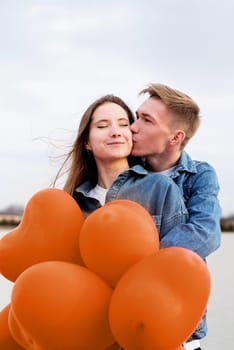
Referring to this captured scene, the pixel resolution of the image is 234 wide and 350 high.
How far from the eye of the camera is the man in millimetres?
2082

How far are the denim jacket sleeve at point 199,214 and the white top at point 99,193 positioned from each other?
250 mm

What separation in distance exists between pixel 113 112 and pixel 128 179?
0.25 meters

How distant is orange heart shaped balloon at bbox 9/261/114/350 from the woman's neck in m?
0.50

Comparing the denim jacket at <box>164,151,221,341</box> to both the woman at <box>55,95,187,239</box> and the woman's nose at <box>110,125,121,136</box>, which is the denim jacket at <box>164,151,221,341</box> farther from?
the woman's nose at <box>110,125,121,136</box>

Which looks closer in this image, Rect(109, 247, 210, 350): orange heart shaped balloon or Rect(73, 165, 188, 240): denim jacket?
Rect(109, 247, 210, 350): orange heart shaped balloon

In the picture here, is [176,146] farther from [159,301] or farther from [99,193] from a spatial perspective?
[159,301]

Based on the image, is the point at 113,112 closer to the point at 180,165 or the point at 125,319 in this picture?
the point at 180,165

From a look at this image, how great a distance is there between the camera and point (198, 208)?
6.56 ft

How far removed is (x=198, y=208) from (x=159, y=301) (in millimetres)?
493

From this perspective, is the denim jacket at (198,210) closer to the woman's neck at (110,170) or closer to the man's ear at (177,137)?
the man's ear at (177,137)

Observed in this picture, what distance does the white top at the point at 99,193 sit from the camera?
2.12 m

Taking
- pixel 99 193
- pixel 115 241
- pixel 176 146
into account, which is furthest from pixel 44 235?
pixel 176 146

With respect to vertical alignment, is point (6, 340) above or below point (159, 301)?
below

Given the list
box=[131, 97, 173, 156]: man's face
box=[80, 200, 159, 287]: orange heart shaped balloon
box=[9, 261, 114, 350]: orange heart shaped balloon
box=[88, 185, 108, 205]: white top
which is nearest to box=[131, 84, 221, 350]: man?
box=[131, 97, 173, 156]: man's face
